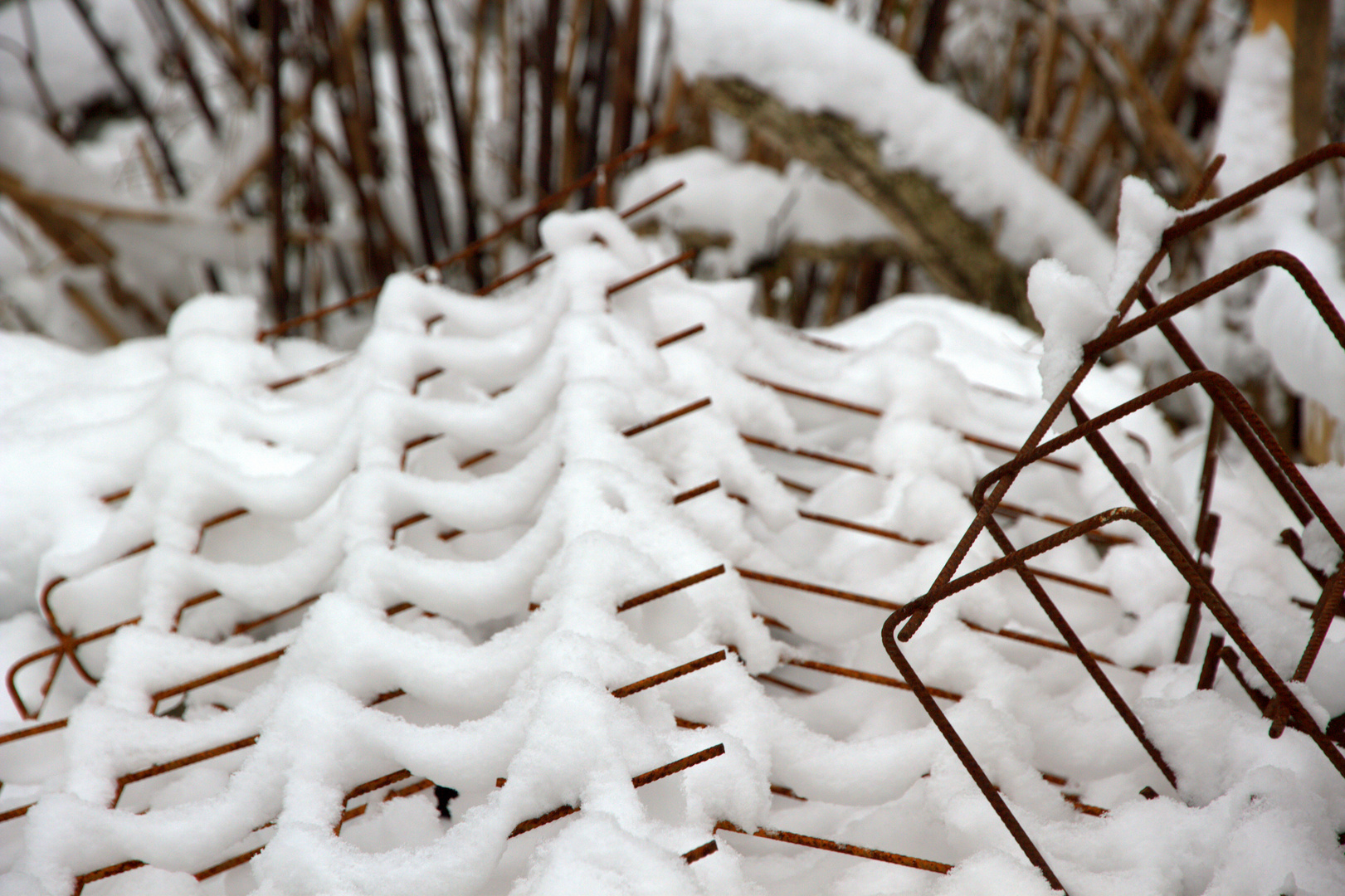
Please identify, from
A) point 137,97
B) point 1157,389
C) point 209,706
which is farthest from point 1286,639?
point 137,97

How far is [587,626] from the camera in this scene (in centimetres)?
62

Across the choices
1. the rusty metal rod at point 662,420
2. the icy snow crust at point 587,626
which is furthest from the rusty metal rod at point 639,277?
the rusty metal rod at point 662,420

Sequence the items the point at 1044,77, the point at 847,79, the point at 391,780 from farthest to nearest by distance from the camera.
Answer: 1. the point at 1044,77
2. the point at 847,79
3. the point at 391,780

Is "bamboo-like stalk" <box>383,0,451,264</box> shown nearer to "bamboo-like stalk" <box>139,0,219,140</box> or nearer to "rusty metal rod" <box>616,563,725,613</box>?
"bamboo-like stalk" <box>139,0,219,140</box>

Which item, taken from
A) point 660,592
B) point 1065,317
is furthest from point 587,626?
point 1065,317

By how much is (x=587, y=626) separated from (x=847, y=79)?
1139 mm

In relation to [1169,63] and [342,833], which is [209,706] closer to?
[342,833]

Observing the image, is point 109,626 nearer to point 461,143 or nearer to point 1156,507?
point 1156,507

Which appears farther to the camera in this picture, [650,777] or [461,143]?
[461,143]

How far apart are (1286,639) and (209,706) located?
0.87 m

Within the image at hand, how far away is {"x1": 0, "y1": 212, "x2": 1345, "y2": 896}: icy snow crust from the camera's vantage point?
557 millimetres

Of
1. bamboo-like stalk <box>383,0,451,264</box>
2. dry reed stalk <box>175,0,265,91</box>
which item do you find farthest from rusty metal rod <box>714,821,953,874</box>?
dry reed stalk <box>175,0,265,91</box>

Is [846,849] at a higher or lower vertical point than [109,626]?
higher

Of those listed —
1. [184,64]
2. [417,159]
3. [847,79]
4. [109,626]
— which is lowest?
[109,626]
